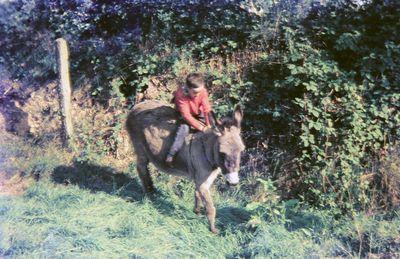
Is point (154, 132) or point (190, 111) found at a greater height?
point (190, 111)

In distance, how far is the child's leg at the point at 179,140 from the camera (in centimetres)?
623

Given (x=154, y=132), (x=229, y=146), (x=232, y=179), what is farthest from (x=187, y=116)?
(x=232, y=179)

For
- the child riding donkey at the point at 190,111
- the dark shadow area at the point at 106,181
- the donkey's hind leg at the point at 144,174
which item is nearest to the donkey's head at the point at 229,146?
the child riding donkey at the point at 190,111

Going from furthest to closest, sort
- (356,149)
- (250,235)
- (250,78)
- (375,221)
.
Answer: (250,78) < (356,149) < (375,221) < (250,235)

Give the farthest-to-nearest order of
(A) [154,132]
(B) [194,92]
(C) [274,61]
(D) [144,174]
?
(C) [274,61] → (D) [144,174] → (A) [154,132] → (B) [194,92]

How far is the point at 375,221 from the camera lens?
6020 millimetres

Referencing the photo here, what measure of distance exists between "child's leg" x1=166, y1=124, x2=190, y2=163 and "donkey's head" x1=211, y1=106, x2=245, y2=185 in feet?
2.96

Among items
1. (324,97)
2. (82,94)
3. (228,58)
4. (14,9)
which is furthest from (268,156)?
(14,9)

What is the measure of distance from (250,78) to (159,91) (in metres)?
1.98

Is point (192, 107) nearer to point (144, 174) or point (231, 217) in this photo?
point (144, 174)

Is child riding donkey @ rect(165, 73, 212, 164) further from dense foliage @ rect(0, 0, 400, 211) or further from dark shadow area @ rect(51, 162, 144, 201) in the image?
dense foliage @ rect(0, 0, 400, 211)

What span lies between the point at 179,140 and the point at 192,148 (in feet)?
1.02

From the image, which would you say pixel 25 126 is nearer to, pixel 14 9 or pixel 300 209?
pixel 14 9

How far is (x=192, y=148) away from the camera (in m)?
6.05
